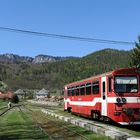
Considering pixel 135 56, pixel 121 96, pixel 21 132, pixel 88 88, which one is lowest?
pixel 21 132

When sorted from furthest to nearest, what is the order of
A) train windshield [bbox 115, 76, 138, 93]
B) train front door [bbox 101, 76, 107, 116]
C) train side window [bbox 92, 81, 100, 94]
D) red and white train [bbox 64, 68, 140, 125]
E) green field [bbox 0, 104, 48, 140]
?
train side window [bbox 92, 81, 100, 94]
train front door [bbox 101, 76, 107, 116]
train windshield [bbox 115, 76, 138, 93]
red and white train [bbox 64, 68, 140, 125]
green field [bbox 0, 104, 48, 140]

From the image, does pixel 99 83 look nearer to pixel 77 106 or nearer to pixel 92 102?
pixel 92 102

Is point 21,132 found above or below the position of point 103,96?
below

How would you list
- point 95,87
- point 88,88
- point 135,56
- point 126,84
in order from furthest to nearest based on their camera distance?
point 135,56 → point 88,88 → point 95,87 → point 126,84

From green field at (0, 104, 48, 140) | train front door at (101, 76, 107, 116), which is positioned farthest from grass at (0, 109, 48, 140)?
Result: train front door at (101, 76, 107, 116)

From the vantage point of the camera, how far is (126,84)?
24797mm

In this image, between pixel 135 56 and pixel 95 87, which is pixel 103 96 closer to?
pixel 95 87

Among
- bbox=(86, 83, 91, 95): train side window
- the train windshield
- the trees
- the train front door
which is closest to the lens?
the train windshield

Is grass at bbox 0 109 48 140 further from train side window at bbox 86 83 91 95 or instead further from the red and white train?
train side window at bbox 86 83 91 95

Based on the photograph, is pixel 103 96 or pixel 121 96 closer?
pixel 121 96

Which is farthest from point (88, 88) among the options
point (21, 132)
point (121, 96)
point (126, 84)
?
point (21, 132)

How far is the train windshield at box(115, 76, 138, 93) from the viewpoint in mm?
24578

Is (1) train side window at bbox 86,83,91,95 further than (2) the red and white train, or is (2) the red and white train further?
(1) train side window at bbox 86,83,91,95

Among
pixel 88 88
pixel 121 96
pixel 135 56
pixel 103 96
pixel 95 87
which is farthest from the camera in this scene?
pixel 135 56
